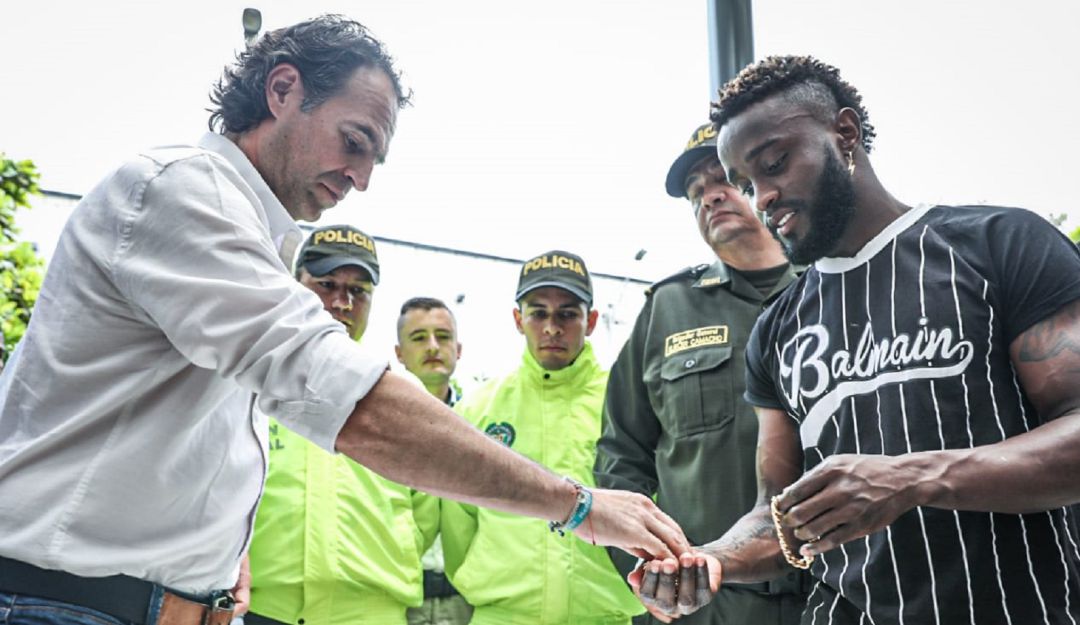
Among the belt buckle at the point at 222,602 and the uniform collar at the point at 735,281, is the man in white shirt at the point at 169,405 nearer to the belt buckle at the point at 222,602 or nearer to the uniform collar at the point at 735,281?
the belt buckle at the point at 222,602

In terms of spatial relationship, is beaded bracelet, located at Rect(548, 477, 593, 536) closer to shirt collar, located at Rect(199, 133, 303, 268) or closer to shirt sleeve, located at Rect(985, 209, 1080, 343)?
shirt collar, located at Rect(199, 133, 303, 268)

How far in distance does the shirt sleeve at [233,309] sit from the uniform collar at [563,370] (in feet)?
8.18

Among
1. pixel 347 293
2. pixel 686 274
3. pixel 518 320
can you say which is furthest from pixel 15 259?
pixel 686 274

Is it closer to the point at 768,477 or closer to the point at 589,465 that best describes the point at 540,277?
the point at 589,465

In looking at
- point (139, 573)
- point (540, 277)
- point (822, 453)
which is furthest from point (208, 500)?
point (540, 277)

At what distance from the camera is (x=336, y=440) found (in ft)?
5.46

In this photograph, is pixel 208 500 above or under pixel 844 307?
under

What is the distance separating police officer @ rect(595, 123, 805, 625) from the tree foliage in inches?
120

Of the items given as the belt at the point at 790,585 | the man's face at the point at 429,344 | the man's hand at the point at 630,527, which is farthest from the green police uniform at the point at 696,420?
the man's face at the point at 429,344

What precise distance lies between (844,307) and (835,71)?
758mm

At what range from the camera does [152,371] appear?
1.68 m

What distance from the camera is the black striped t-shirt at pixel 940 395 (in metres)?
1.83

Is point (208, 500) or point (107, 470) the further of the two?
point (208, 500)

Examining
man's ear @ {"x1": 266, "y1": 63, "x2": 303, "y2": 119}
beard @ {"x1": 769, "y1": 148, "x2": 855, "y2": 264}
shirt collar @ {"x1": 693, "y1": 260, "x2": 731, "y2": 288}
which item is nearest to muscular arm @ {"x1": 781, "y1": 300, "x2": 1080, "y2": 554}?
beard @ {"x1": 769, "y1": 148, "x2": 855, "y2": 264}
